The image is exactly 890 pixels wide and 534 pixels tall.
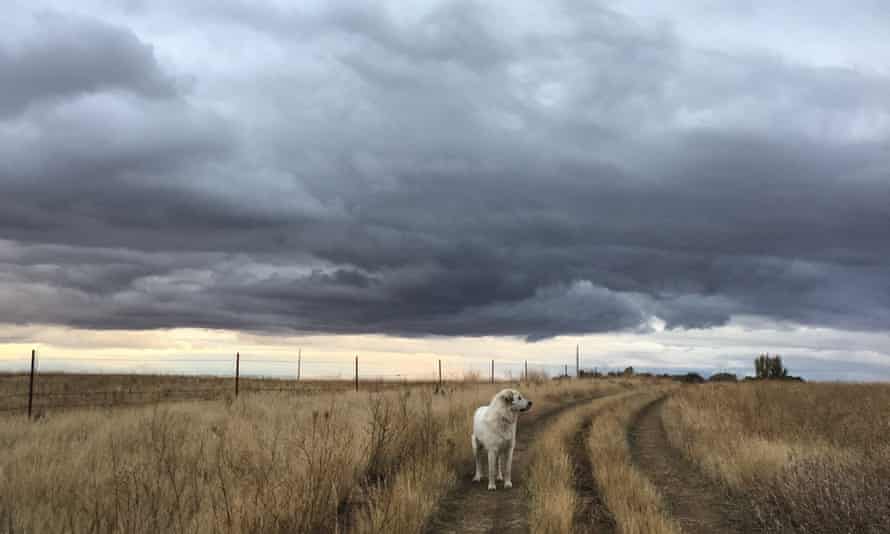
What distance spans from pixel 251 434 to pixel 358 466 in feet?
17.3

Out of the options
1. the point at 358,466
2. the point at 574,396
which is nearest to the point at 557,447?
the point at 358,466

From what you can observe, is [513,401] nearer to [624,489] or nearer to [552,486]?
[552,486]

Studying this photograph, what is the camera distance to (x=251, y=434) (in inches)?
586

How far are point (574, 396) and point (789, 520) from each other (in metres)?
28.2

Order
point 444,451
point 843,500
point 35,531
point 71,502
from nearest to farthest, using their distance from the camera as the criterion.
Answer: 1. point 35,531
2. point 843,500
3. point 71,502
4. point 444,451

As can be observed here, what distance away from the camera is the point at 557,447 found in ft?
46.8

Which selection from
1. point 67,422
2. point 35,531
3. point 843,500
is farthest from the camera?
point 67,422

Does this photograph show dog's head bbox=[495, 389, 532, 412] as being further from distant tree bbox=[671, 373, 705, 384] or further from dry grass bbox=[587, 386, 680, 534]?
distant tree bbox=[671, 373, 705, 384]

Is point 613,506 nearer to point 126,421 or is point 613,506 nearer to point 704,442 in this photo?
point 704,442

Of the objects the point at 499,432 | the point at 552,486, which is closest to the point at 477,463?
the point at 499,432

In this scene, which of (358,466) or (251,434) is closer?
(358,466)

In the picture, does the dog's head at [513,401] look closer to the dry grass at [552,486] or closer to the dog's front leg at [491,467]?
the dog's front leg at [491,467]

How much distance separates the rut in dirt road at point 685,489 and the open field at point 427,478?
0.04 metres

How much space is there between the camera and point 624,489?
1022cm
